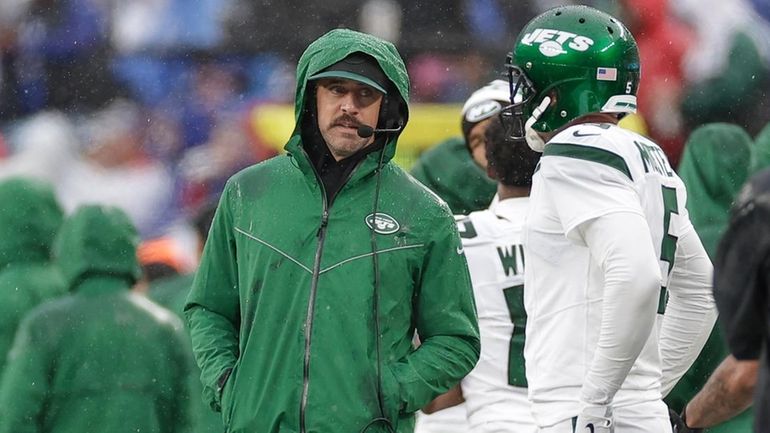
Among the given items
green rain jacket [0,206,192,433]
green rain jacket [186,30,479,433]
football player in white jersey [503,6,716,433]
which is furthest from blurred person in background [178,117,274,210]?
green rain jacket [186,30,479,433]

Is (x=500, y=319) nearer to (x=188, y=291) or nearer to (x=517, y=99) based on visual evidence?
(x=517, y=99)

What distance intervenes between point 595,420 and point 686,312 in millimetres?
704

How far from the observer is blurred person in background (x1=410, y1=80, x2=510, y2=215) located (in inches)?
295

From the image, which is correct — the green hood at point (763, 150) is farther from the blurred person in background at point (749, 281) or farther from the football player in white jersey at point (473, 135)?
the blurred person in background at point (749, 281)

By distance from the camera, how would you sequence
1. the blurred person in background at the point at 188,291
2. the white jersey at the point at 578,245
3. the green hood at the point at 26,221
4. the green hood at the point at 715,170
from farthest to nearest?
the green hood at the point at 26,221 < the green hood at the point at 715,170 < the blurred person in background at the point at 188,291 < the white jersey at the point at 578,245

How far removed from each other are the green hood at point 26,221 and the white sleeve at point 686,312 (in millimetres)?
3827

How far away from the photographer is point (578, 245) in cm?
466

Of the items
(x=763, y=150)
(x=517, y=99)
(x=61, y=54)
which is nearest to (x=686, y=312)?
(x=517, y=99)

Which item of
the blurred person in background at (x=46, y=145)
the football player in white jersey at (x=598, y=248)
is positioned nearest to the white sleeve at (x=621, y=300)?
the football player in white jersey at (x=598, y=248)

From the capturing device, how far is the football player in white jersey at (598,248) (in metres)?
4.50

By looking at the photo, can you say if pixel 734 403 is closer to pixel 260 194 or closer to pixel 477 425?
pixel 260 194

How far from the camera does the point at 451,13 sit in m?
11.1

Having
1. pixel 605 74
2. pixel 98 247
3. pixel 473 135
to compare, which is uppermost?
pixel 605 74

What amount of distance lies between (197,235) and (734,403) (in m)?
4.63
